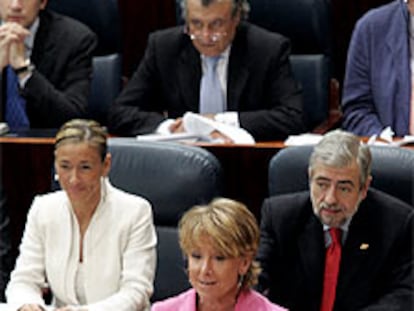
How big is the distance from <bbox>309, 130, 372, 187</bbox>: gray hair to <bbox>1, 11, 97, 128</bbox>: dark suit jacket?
109 cm

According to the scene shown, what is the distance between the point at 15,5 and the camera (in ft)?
10.4

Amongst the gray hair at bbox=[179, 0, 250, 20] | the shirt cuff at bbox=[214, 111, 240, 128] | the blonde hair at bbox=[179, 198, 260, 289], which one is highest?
the gray hair at bbox=[179, 0, 250, 20]

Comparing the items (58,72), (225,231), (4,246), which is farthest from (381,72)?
(225,231)

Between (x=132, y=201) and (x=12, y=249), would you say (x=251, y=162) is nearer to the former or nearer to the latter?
(x=132, y=201)

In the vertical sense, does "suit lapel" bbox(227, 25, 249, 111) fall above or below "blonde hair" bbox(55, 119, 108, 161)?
below

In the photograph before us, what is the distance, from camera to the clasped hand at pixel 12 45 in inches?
121

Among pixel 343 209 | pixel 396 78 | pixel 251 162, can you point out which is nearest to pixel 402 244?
pixel 343 209

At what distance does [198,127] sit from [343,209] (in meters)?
0.68

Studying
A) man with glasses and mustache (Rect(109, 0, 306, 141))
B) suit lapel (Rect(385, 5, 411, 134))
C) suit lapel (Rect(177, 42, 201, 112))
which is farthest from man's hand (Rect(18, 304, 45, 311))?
suit lapel (Rect(385, 5, 411, 134))

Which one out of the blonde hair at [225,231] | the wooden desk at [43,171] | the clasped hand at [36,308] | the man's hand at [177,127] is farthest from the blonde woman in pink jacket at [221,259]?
the man's hand at [177,127]

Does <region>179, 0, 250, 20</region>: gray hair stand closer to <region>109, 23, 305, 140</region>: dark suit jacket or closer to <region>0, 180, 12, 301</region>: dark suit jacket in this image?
<region>109, 23, 305, 140</region>: dark suit jacket

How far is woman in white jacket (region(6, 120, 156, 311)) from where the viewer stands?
7.49 feet

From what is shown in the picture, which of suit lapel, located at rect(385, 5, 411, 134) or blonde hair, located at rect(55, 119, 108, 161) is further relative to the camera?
suit lapel, located at rect(385, 5, 411, 134)

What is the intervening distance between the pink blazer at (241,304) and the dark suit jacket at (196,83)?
1064 millimetres
